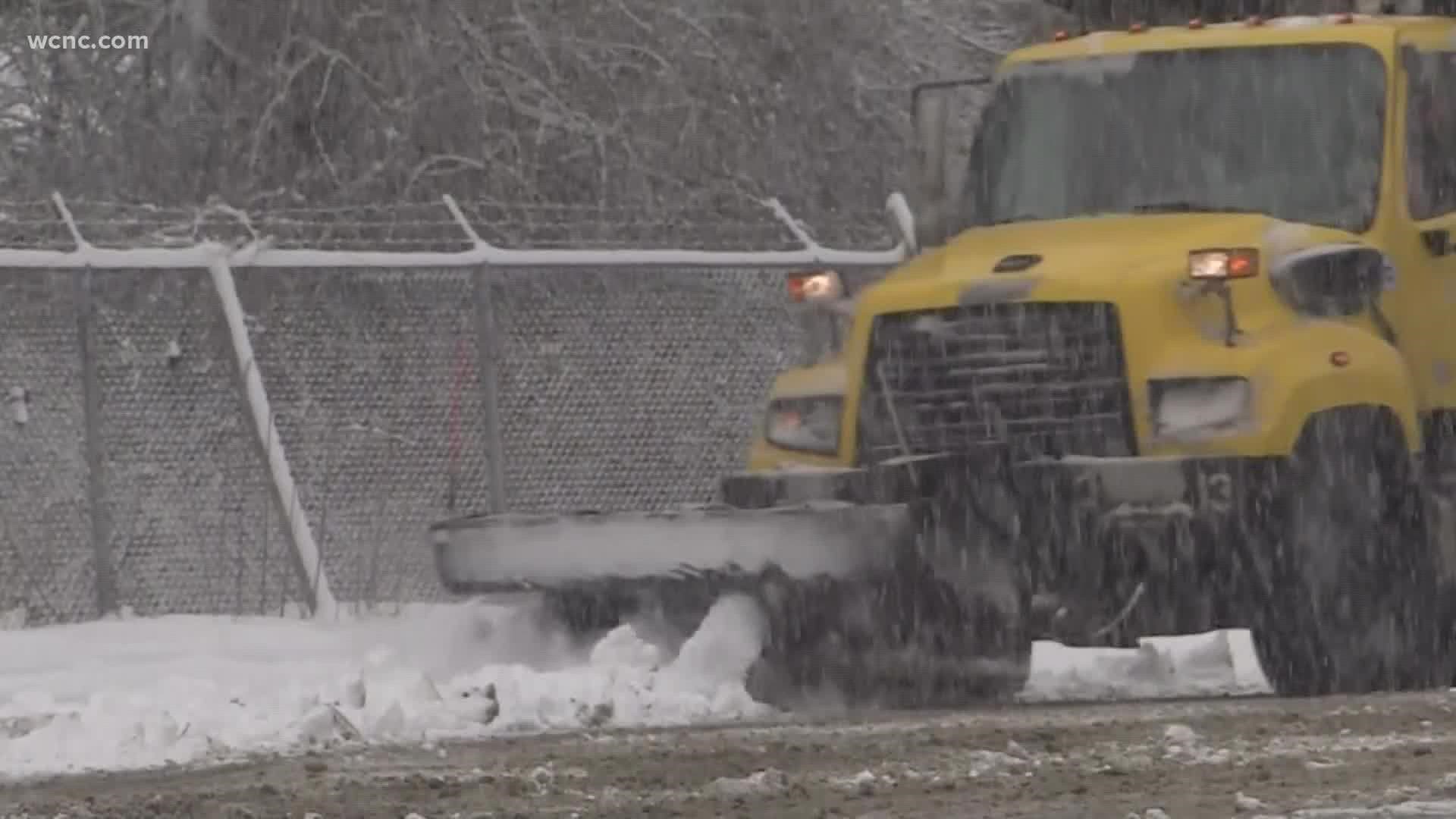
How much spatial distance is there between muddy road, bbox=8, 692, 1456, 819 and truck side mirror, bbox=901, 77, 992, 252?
3023 millimetres

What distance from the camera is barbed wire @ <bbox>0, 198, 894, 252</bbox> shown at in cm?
1642

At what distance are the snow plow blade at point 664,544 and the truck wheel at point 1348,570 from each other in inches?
52.5

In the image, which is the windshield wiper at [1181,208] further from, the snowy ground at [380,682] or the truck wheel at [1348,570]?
the snowy ground at [380,682]

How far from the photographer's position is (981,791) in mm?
8688

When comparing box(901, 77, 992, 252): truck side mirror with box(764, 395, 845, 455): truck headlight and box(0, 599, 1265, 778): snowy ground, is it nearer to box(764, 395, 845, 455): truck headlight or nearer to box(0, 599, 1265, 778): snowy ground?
box(764, 395, 845, 455): truck headlight

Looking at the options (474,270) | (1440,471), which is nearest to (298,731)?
(1440,471)

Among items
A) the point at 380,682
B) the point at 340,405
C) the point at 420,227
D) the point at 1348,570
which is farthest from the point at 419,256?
the point at 1348,570

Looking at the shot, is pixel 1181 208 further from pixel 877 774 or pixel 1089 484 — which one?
pixel 877 774

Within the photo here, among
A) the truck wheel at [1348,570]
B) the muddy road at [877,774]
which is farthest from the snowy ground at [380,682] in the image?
the truck wheel at [1348,570]

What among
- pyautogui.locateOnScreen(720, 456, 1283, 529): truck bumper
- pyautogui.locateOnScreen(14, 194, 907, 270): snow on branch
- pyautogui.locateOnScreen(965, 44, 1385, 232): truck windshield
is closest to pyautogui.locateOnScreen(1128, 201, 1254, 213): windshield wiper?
pyautogui.locateOnScreen(965, 44, 1385, 232): truck windshield

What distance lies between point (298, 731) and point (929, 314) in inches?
110

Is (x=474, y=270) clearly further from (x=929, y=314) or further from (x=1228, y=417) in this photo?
(x=1228, y=417)

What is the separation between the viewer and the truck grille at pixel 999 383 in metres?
11.6

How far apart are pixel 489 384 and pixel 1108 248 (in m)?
5.12
